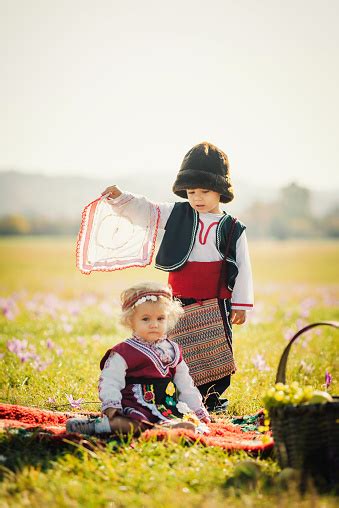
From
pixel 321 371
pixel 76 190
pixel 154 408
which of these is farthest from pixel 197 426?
pixel 76 190

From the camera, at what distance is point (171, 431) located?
4.05 m

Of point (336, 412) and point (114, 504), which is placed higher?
point (336, 412)

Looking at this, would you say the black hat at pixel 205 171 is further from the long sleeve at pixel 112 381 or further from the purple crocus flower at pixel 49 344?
the purple crocus flower at pixel 49 344

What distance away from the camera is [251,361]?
763 centimetres

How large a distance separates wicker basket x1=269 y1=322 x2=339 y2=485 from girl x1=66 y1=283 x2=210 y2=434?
0.91m

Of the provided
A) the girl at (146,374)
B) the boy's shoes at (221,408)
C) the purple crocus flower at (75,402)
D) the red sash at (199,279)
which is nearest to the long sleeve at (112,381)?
the girl at (146,374)

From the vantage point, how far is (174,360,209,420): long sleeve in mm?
4875

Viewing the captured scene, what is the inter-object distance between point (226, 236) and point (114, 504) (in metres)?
2.94

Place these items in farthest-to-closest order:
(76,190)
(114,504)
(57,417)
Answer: (76,190) → (57,417) → (114,504)

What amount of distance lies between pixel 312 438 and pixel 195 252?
235 cm

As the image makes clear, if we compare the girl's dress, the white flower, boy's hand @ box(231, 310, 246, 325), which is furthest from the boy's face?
the white flower

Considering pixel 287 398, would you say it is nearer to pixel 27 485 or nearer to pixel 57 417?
pixel 27 485

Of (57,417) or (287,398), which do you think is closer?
(287,398)

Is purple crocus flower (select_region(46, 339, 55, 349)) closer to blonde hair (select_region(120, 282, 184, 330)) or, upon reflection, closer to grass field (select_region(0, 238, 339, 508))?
grass field (select_region(0, 238, 339, 508))
